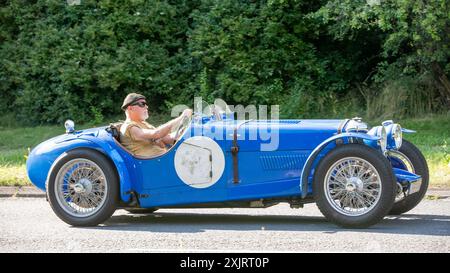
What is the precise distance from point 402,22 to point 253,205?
8.03 m

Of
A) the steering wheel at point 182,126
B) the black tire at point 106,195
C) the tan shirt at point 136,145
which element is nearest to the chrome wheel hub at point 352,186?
the steering wheel at point 182,126

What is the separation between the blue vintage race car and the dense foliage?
27.5 ft

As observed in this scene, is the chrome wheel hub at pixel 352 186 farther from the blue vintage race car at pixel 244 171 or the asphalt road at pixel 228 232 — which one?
the asphalt road at pixel 228 232

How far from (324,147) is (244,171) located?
32.2 inches

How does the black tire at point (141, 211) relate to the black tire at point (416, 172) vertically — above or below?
below

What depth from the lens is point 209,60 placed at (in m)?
17.8

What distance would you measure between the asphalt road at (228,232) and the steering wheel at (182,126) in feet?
2.99

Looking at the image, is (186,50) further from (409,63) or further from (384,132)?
(384,132)

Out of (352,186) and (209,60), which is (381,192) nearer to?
(352,186)

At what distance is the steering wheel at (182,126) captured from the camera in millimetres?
8977

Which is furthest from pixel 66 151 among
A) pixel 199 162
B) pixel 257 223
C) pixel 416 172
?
pixel 416 172

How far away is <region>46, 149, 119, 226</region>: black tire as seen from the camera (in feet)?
29.0

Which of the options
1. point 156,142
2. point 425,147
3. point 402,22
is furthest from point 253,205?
point 402,22

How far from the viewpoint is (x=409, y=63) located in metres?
17.4
